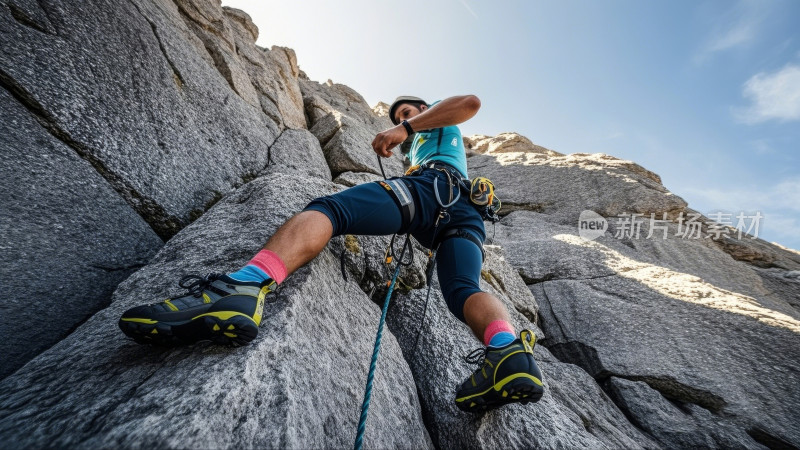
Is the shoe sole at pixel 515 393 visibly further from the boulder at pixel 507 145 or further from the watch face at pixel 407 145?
the boulder at pixel 507 145

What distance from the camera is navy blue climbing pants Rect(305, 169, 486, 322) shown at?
3344 millimetres

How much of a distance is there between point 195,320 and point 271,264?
67 cm

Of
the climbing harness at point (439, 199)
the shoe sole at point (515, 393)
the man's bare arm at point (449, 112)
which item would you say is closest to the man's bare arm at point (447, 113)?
the man's bare arm at point (449, 112)

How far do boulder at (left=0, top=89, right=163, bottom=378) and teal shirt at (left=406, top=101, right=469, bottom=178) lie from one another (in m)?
4.04

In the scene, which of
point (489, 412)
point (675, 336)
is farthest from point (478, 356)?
point (675, 336)

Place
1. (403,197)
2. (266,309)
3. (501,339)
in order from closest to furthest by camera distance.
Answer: (266,309) → (501,339) → (403,197)

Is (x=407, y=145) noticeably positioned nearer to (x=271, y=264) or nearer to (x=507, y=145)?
(x=271, y=264)

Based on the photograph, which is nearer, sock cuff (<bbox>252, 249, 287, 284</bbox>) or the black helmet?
sock cuff (<bbox>252, 249, 287, 284</bbox>)

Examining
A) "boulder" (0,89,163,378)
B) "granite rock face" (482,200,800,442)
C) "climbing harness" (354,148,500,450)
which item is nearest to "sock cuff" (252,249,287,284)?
"climbing harness" (354,148,500,450)

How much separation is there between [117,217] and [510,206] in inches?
572

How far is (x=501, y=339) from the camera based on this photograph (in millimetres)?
2996

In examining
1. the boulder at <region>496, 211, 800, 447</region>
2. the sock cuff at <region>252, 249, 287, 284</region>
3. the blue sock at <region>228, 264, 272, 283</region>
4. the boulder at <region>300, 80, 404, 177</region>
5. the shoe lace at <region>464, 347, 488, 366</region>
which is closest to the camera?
the blue sock at <region>228, 264, 272, 283</region>

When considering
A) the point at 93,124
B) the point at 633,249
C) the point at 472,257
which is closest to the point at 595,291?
the point at 633,249

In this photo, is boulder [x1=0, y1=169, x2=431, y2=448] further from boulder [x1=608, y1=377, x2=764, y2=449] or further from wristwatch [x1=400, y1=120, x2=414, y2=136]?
boulder [x1=608, y1=377, x2=764, y2=449]
